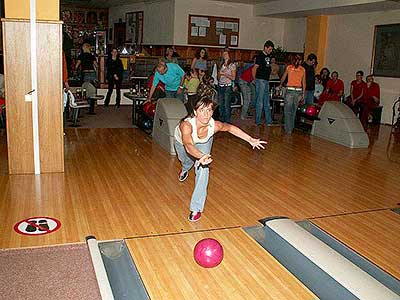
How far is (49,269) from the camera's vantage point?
2.50m

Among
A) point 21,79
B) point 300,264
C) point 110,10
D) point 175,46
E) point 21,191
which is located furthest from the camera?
point 110,10

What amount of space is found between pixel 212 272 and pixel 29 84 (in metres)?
2.61

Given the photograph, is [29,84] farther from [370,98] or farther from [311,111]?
[370,98]

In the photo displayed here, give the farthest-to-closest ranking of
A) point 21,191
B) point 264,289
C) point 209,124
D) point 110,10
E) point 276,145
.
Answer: point 110,10 < point 276,145 < point 21,191 < point 209,124 < point 264,289

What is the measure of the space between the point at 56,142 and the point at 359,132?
421cm

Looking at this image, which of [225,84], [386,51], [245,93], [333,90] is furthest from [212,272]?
[386,51]

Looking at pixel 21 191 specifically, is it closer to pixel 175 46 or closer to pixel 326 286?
pixel 326 286

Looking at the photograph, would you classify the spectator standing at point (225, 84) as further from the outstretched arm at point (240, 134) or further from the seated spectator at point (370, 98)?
the outstretched arm at point (240, 134)

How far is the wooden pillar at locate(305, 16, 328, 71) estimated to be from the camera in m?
10.3

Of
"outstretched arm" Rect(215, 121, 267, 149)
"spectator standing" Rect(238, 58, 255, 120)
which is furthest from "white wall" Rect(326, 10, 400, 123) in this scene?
"outstretched arm" Rect(215, 121, 267, 149)

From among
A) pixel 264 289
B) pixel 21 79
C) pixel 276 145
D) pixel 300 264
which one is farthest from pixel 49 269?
pixel 276 145

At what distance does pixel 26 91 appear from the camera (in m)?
4.13

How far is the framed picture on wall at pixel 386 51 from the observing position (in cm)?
868

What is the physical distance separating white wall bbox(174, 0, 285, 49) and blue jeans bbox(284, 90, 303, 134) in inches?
178
